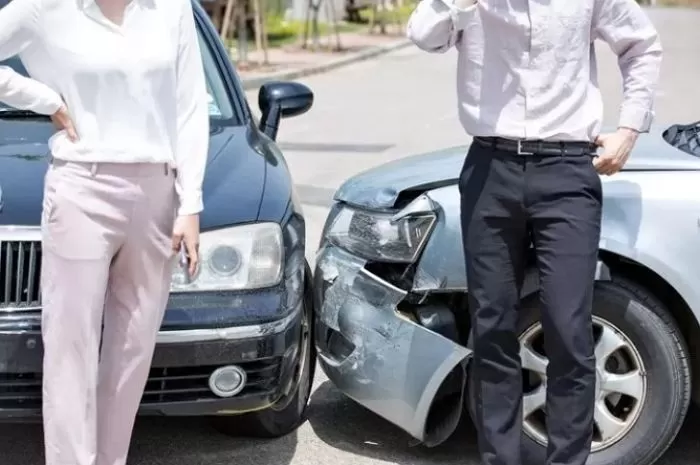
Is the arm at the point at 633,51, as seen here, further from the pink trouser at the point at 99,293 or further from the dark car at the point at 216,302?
the pink trouser at the point at 99,293

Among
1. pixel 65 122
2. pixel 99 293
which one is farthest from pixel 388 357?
pixel 65 122

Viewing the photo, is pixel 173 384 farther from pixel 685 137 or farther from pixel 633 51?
pixel 685 137

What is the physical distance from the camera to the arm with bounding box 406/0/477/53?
9.73ft

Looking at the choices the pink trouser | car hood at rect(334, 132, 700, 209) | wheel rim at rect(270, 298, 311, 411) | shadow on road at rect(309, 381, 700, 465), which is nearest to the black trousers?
car hood at rect(334, 132, 700, 209)

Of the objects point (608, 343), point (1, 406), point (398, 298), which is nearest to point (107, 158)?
point (1, 406)

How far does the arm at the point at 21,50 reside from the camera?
9.11 feet

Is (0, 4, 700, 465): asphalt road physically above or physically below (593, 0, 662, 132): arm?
below

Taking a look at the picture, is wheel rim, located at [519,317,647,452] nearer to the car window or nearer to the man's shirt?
the man's shirt

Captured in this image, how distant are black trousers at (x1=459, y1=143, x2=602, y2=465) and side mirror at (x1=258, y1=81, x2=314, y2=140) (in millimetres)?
1754

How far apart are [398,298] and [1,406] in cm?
121

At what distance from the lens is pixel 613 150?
3.10 metres

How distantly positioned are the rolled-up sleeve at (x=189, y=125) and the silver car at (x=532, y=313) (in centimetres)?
85

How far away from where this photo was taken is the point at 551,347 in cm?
315

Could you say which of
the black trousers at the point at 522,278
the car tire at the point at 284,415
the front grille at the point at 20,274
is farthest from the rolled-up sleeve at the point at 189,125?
the car tire at the point at 284,415
